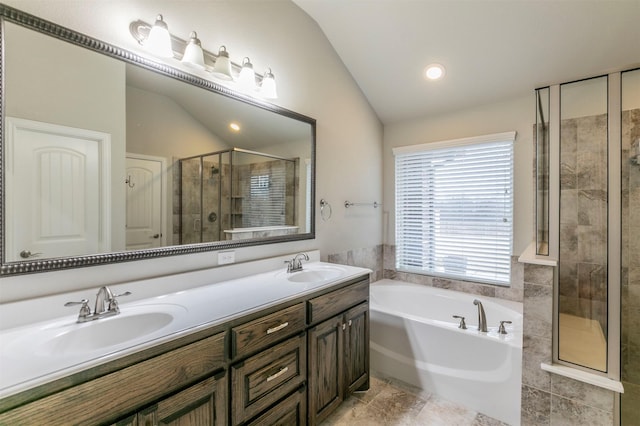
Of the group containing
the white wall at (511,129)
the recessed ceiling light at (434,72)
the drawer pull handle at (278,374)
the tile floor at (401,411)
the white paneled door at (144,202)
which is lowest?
the tile floor at (401,411)

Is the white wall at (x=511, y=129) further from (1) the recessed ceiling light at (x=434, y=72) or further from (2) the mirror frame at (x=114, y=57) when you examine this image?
(2) the mirror frame at (x=114, y=57)

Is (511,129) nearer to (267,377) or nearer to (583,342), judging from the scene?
(583,342)

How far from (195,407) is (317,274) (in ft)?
3.98

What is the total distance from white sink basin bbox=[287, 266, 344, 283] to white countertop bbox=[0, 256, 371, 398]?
0.18 m

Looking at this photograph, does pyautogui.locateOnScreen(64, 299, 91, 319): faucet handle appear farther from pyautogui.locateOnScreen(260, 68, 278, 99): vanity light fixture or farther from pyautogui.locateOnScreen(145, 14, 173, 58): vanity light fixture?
pyautogui.locateOnScreen(260, 68, 278, 99): vanity light fixture

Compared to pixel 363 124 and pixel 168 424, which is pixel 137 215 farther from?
pixel 363 124

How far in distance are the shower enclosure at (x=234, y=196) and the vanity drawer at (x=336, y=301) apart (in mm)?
665

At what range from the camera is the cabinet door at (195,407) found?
101 centimetres

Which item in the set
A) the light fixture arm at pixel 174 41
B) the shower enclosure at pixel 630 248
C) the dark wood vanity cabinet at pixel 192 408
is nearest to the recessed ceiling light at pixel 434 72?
the shower enclosure at pixel 630 248

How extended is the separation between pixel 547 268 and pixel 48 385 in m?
2.19

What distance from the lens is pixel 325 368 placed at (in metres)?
1.74

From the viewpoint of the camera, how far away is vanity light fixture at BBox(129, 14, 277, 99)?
1454 millimetres

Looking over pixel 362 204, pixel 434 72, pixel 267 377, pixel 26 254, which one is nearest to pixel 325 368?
pixel 267 377

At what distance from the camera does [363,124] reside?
3.13m
